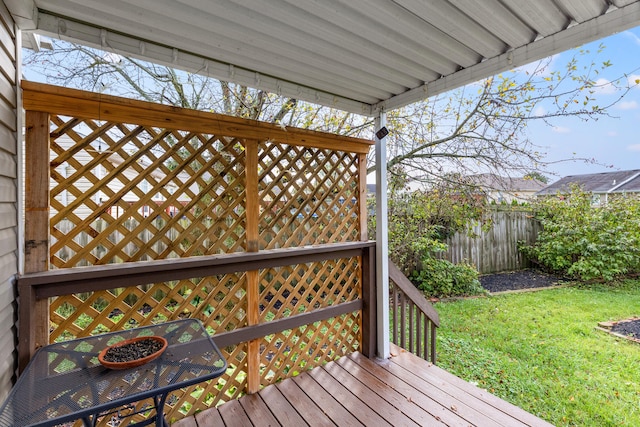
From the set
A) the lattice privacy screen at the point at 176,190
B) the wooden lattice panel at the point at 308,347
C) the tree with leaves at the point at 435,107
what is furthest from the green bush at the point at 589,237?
the lattice privacy screen at the point at 176,190

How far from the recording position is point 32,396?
1.07 metres

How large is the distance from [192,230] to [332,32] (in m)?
1.47

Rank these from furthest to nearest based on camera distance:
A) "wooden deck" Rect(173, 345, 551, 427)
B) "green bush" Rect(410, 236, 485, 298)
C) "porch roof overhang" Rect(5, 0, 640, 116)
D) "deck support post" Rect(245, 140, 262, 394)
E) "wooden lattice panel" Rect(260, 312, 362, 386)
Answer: "green bush" Rect(410, 236, 485, 298)
"wooden lattice panel" Rect(260, 312, 362, 386)
"deck support post" Rect(245, 140, 262, 394)
"wooden deck" Rect(173, 345, 551, 427)
"porch roof overhang" Rect(5, 0, 640, 116)

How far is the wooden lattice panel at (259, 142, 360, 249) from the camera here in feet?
7.92

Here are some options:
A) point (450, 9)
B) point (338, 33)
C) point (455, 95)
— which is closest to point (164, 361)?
point (338, 33)

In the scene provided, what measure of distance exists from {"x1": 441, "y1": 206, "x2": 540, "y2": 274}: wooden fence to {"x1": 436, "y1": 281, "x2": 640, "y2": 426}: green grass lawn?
1196 mm

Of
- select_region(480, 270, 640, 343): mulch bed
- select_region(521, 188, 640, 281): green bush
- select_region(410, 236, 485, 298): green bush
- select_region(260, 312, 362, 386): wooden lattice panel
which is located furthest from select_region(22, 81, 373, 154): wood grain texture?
select_region(521, 188, 640, 281): green bush

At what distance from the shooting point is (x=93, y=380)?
1.16 m

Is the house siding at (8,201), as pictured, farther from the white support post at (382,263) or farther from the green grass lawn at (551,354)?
the green grass lawn at (551,354)

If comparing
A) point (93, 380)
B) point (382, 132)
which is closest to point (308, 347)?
point (93, 380)

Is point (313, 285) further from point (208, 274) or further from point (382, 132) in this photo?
point (382, 132)

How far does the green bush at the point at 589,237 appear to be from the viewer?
5.38 metres

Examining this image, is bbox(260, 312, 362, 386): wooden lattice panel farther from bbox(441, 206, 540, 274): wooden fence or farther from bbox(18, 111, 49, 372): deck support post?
bbox(441, 206, 540, 274): wooden fence

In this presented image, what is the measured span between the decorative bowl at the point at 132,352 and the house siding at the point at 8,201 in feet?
1.35
